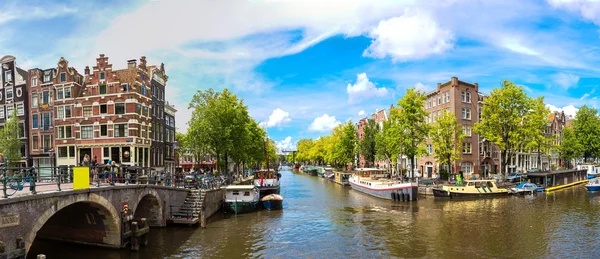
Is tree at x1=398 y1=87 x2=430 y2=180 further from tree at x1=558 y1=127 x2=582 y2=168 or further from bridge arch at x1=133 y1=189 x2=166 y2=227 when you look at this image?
tree at x1=558 y1=127 x2=582 y2=168

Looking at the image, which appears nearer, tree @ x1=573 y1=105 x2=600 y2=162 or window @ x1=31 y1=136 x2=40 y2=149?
window @ x1=31 y1=136 x2=40 y2=149

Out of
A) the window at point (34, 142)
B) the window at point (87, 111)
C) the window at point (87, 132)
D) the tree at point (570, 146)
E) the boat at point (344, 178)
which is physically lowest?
the boat at point (344, 178)

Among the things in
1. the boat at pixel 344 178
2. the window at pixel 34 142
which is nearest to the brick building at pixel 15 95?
the window at pixel 34 142

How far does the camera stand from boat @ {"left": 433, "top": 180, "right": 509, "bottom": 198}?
152 feet

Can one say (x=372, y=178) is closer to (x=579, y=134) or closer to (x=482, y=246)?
(x=482, y=246)

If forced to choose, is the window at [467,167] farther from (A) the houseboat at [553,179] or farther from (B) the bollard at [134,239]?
(B) the bollard at [134,239]

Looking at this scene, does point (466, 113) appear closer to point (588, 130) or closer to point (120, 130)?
point (588, 130)

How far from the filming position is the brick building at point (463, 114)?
65438 millimetres

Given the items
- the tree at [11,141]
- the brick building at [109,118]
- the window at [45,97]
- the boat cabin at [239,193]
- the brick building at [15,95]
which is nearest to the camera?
the boat cabin at [239,193]

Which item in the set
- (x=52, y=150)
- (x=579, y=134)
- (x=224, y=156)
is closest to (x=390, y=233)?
(x=224, y=156)

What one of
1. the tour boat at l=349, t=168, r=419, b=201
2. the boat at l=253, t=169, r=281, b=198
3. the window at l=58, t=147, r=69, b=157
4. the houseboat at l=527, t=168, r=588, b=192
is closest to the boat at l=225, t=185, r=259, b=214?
the boat at l=253, t=169, r=281, b=198

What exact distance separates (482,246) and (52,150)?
50.9 m

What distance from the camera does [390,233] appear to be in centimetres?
2764

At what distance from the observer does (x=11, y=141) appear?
158ft
